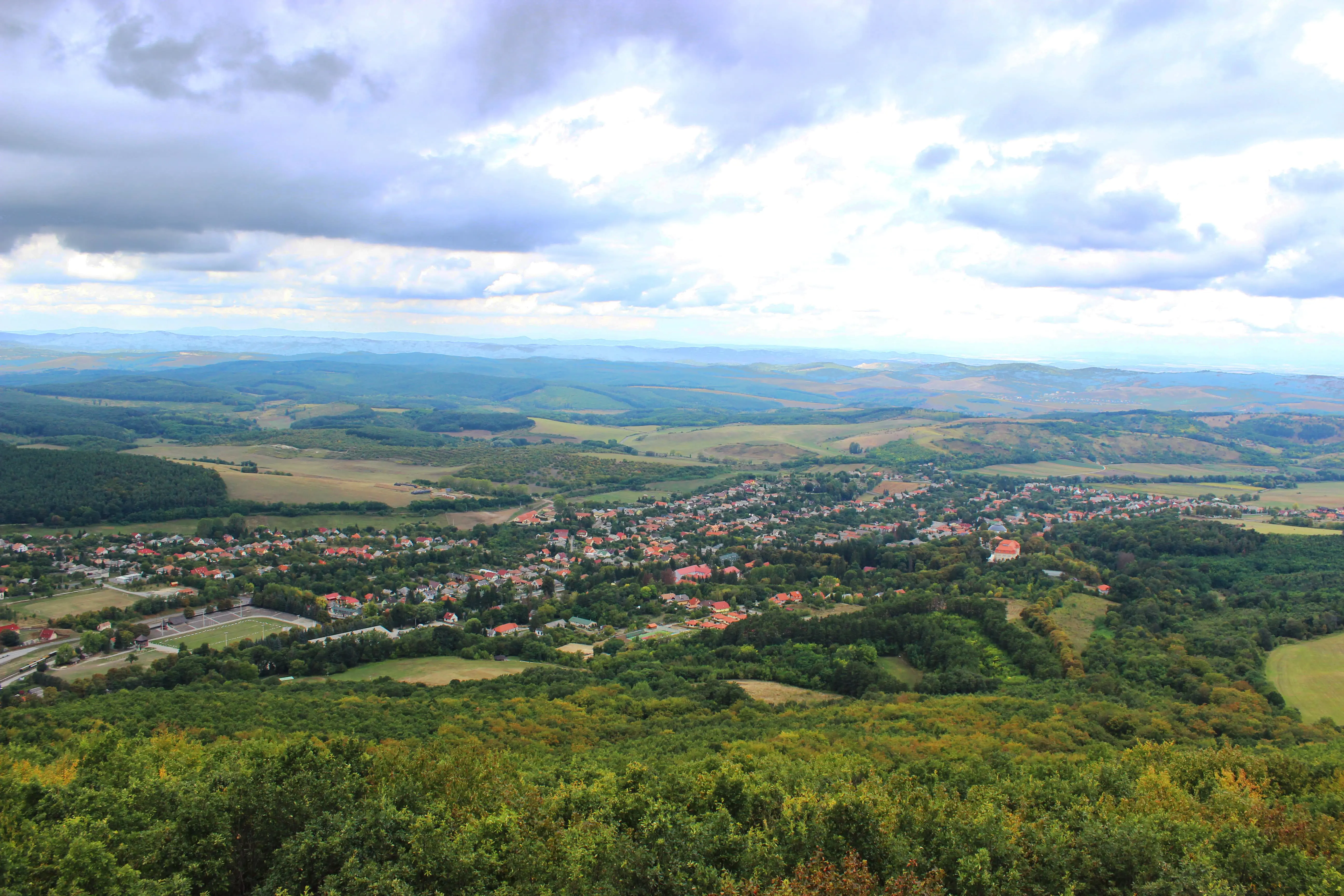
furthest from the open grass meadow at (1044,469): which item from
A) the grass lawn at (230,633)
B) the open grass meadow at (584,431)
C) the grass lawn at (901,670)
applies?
the grass lawn at (230,633)

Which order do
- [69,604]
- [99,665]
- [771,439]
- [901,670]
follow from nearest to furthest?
[99,665]
[901,670]
[69,604]
[771,439]

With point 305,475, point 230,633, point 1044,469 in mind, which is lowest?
point 230,633

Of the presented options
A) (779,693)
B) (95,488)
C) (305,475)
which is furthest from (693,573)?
(305,475)

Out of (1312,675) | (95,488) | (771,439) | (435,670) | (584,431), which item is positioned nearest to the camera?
(1312,675)

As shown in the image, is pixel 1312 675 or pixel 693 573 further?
pixel 693 573

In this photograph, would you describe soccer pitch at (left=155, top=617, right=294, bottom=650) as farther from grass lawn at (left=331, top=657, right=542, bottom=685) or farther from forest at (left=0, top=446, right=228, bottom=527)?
forest at (left=0, top=446, right=228, bottom=527)

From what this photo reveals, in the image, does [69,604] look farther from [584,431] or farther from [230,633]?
[584,431]

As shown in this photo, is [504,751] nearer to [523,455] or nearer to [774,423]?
[523,455]
